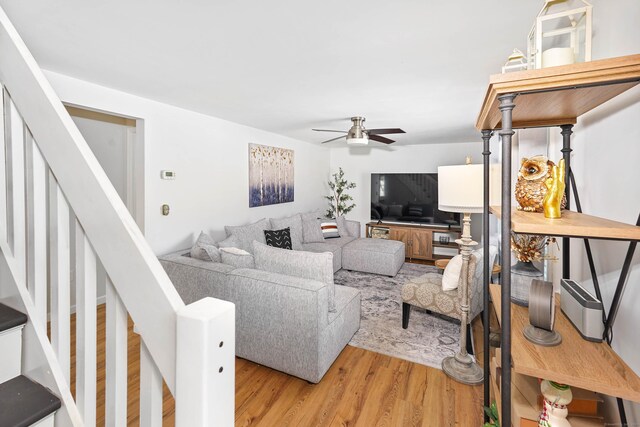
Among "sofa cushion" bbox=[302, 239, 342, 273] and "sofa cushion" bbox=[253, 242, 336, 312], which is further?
"sofa cushion" bbox=[302, 239, 342, 273]

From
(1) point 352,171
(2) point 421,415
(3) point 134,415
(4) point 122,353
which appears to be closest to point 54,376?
(4) point 122,353

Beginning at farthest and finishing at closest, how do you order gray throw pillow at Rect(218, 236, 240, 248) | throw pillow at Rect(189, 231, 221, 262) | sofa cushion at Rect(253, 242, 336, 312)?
gray throw pillow at Rect(218, 236, 240, 248), throw pillow at Rect(189, 231, 221, 262), sofa cushion at Rect(253, 242, 336, 312)

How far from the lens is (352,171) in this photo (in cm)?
657

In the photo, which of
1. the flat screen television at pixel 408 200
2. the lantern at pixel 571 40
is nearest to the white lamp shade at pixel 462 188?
the lantern at pixel 571 40

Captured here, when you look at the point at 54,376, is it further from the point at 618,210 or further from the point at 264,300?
the point at 618,210

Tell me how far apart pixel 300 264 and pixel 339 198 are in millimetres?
4244

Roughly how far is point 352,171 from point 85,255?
6.07 meters

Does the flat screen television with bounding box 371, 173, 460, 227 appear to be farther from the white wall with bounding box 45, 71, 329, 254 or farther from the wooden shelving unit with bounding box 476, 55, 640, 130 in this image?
the wooden shelving unit with bounding box 476, 55, 640, 130

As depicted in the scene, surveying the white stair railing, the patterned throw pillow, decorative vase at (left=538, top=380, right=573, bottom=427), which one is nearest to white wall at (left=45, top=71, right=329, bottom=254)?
the patterned throw pillow

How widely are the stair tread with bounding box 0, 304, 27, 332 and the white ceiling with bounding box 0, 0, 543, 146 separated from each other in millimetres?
1309

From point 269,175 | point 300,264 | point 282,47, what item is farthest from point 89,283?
point 269,175

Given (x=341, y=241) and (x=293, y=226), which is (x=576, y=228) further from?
(x=341, y=241)

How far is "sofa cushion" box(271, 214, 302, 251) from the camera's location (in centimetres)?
441

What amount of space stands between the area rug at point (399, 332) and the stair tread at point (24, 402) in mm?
2268
